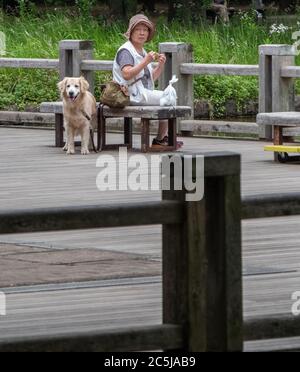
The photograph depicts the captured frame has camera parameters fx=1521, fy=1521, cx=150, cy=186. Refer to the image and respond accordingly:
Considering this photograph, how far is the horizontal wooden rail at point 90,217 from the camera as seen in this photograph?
5844mm

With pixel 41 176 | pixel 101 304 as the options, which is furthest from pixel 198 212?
pixel 41 176

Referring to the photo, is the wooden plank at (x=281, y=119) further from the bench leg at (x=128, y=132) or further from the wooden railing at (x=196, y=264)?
the wooden railing at (x=196, y=264)

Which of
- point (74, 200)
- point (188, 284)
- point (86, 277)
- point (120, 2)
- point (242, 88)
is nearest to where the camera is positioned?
point (188, 284)

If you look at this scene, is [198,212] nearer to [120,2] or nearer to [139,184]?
[139,184]

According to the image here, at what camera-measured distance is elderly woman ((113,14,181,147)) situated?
50.1 ft

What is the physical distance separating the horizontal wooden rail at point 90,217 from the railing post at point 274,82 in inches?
414

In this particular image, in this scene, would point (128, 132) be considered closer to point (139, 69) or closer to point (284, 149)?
point (139, 69)

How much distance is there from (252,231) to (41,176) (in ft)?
11.7

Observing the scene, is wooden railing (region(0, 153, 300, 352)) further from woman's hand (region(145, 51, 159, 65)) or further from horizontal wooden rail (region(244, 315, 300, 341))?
woman's hand (region(145, 51, 159, 65))

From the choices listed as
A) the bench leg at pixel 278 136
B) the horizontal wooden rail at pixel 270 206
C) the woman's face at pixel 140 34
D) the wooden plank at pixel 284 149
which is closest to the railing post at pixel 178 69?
the woman's face at pixel 140 34

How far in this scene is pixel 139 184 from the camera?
42.3 ft

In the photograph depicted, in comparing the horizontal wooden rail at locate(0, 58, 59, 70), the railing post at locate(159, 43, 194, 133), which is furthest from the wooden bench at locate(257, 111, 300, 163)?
the horizontal wooden rail at locate(0, 58, 59, 70)

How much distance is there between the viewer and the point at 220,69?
56.3 feet

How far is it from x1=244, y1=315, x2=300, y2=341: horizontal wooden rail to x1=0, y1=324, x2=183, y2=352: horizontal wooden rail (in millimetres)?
300
